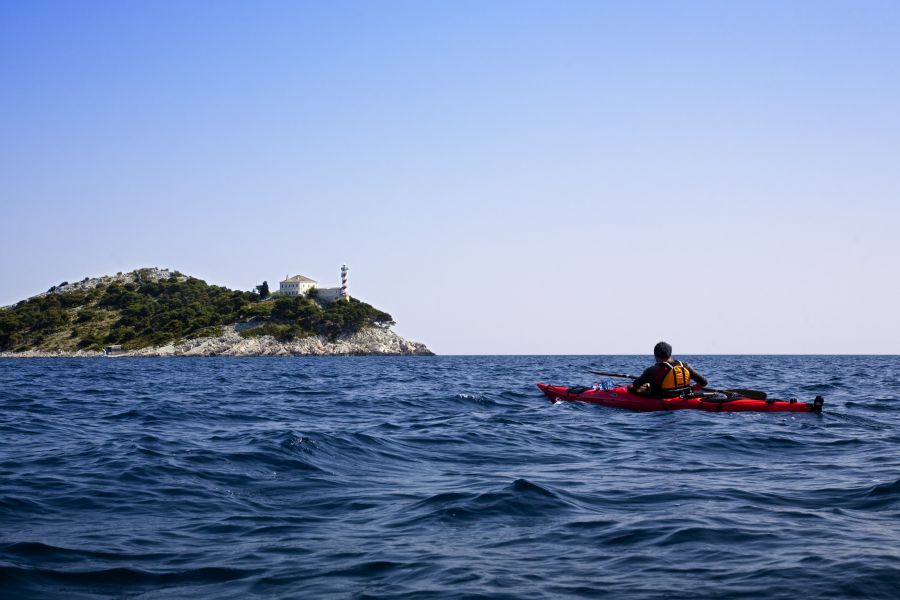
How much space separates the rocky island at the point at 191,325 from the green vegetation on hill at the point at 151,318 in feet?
0.52

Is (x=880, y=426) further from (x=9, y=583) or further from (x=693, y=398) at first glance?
(x=9, y=583)

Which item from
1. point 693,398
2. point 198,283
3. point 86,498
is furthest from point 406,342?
point 86,498

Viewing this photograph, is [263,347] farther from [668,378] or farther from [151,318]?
[668,378]

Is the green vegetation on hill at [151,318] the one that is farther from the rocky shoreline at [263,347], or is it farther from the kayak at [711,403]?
the kayak at [711,403]

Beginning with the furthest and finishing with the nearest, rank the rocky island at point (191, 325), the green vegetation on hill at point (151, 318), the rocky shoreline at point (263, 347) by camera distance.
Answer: the green vegetation on hill at point (151, 318), the rocky island at point (191, 325), the rocky shoreline at point (263, 347)

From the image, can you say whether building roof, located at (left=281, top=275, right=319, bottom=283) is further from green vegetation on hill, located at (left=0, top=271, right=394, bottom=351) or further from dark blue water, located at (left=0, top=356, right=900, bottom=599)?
dark blue water, located at (left=0, top=356, right=900, bottom=599)

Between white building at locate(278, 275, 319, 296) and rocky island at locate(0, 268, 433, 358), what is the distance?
9.84 ft

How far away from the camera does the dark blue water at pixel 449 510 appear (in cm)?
562

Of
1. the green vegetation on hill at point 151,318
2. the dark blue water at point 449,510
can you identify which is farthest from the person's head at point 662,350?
the green vegetation on hill at point 151,318

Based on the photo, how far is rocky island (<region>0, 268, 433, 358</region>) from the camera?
12412 cm

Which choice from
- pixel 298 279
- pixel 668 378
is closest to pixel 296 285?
pixel 298 279

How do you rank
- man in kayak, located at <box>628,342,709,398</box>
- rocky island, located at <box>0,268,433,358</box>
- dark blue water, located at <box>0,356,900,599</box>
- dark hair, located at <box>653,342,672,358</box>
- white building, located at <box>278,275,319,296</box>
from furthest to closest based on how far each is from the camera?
white building, located at <box>278,275,319,296</box> → rocky island, located at <box>0,268,433,358</box> → man in kayak, located at <box>628,342,709,398</box> → dark hair, located at <box>653,342,672,358</box> → dark blue water, located at <box>0,356,900,599</box>

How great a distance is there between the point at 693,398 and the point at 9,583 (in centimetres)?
1562

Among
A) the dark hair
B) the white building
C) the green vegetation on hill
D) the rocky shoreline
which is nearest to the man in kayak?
the dark hair
